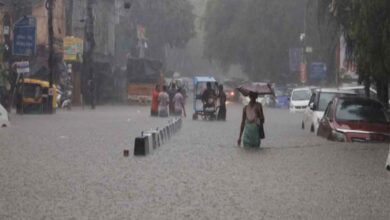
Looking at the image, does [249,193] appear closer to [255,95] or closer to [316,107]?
[255,95]

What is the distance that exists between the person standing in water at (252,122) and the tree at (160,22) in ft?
211

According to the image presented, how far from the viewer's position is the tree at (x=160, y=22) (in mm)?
86375

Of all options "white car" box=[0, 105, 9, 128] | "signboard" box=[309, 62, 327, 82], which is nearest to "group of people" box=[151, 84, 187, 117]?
"white car" box=[0, 105, 9, 128]

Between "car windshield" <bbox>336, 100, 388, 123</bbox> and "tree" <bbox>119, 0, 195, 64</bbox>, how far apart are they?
6244 cm

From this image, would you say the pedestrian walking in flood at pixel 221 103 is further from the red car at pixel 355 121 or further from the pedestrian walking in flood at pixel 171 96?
the red car at pixel 355 121

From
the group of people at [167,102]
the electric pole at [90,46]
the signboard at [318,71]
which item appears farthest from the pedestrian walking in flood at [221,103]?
the signboard at [318,71]

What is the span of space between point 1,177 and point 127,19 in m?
72.6

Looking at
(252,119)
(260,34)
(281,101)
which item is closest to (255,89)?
(252,119)

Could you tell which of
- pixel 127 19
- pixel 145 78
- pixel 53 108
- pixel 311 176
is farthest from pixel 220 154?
pixel 127 19

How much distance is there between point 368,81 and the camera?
25516mm

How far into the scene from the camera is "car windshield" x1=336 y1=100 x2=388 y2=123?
72.7 feet

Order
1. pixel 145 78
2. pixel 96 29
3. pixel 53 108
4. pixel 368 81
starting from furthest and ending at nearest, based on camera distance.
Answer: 1. pixel 96 29
2. pixel 145 78
3. pixel 53 108
4. pixel 368 81

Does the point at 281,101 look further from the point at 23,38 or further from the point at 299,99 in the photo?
the point at 23,38

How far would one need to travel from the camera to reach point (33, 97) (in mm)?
42906
